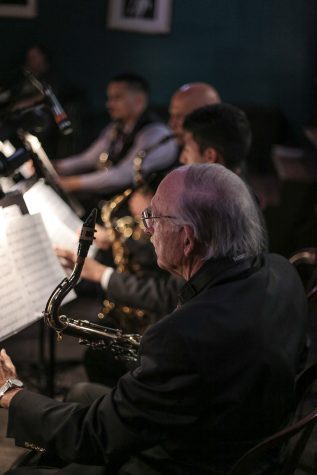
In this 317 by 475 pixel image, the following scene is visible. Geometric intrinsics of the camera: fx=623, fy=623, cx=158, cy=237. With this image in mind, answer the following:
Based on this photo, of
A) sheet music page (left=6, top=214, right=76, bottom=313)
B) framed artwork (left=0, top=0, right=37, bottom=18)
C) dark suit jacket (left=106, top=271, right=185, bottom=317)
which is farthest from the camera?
framed artwork (left=0, top=0, right=37, bottom=18)

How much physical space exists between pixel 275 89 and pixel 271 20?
0.68 metres

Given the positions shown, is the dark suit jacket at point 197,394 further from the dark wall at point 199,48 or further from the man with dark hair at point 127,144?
the dark wall at point 199,48

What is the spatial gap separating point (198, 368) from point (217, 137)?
4.14 ft

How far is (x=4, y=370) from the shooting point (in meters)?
1.45

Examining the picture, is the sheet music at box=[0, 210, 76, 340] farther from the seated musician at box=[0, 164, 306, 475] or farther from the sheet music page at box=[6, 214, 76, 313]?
the seated musician at box=[0, 164, 306, 475]

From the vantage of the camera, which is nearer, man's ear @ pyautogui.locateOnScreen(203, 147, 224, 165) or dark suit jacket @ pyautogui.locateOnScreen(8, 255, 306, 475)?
dark suit jacket @ pyautogui.locateOnScreen(8, 255, 306, 475)

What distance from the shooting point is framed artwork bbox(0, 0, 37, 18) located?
6605mm

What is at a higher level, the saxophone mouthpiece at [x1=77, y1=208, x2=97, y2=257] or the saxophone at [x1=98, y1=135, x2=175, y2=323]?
the saxophone mouthpiece at [x1=77, y1=208, x2=97, y2=257]

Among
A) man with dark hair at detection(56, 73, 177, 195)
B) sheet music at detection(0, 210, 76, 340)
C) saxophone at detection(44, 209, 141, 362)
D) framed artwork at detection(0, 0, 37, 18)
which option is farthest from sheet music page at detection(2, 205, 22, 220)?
framed artwork at detection(0, 0, 37, 18)

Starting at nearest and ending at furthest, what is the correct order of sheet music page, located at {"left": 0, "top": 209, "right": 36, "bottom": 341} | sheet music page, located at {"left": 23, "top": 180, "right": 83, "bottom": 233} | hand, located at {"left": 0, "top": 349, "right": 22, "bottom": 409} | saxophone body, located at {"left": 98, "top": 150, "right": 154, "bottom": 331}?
hand, located at {"left": 0, "top": 349, "right": 22, "bottom": 409}
sheet music page, located at {"left": 0, "top": 209, "right": 36, "bottom": 341}
sheet music page, located at {"left": 23, "top": 180, "right": 83, "bottom": 233}
saxophone body, located at {"left": 98, "top": 150, "right": 154, "bottom": 331}

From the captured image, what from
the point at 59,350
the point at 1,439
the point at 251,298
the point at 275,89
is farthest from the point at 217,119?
the point at 275,89

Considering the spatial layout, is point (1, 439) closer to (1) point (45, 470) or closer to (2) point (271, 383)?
(1) point (45, 470)

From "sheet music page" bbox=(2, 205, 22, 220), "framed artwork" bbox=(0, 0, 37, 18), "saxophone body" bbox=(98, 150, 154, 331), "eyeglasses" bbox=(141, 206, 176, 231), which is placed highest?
"framed artwork" bbox=(0, 0, 37, 18)

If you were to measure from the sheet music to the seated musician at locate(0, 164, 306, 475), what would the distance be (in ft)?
0.81
